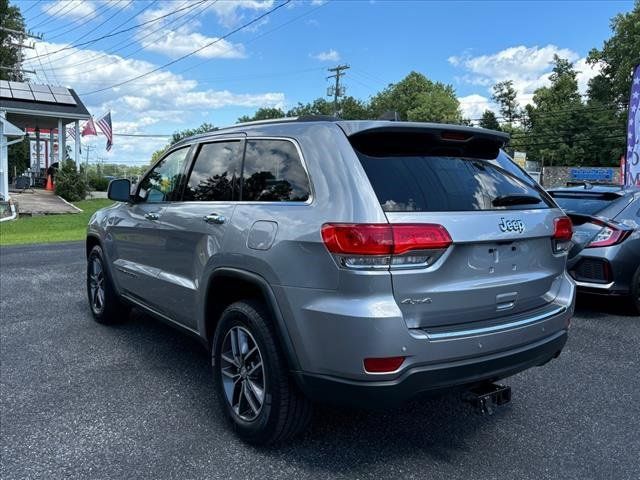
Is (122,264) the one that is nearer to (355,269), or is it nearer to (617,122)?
(355,269)

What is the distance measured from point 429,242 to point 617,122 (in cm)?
6717

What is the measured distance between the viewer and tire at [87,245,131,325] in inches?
216

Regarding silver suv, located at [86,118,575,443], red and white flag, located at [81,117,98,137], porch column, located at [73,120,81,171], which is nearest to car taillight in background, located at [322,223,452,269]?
silver suv, located at [86,118,575,443]

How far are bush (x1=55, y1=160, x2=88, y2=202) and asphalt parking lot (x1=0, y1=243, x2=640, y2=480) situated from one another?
24.7 meters

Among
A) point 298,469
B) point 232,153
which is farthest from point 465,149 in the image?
point 298,469

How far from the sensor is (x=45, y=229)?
17516 mm

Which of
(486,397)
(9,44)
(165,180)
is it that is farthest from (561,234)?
(9,44)

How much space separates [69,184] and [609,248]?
27.0 metres

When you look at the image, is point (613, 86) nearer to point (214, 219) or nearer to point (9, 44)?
point (9, 44)

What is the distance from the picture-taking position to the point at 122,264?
16.5 ft

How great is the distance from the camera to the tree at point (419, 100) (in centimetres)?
8788

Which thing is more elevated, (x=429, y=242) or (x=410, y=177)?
(x=410, y=177)

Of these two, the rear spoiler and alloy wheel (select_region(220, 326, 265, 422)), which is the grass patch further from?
the rear spoiler

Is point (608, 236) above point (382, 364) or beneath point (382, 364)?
above
